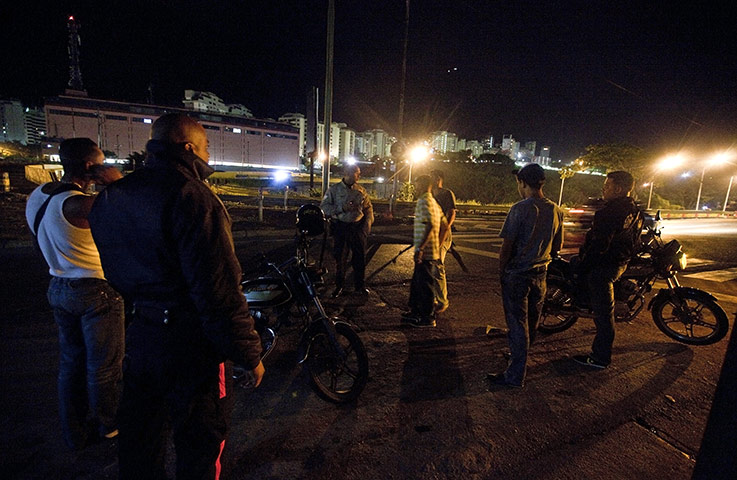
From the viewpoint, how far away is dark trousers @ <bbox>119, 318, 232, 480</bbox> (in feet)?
5.44

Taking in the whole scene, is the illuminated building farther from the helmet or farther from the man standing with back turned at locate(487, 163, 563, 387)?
the man standing with back turned at locate(487, 163, 563, 387)

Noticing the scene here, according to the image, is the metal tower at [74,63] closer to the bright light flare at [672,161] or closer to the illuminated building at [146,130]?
the illuminated building at [146,130]

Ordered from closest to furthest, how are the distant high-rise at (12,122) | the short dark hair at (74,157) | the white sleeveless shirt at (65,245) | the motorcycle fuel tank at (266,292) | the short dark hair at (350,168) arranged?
the white sleeveless shirt at (65,245)
the short dark hair at (74,157)
the motorcycle fuel tank at (266,292)
the short dark hair at (350,168)
the distant high-rise at (12,122)

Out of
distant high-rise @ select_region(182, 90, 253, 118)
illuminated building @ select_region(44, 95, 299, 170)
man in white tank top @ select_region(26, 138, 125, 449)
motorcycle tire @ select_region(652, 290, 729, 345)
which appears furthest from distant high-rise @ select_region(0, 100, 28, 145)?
motorcycle tire @ select_region(652, 290, 729, 345)

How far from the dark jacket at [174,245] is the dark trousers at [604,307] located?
12.7ft

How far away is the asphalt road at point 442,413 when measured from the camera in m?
2.56

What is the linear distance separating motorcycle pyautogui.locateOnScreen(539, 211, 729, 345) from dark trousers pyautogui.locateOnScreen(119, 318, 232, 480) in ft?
13.9

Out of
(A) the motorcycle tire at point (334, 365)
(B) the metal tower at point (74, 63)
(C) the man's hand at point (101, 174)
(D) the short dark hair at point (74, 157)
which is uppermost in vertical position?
(B) the metal tower at point (74, 63)

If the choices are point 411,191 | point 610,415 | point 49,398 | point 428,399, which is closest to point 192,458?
point 428,399

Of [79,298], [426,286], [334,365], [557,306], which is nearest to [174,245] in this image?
[79,298]

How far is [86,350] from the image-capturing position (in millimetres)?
2543

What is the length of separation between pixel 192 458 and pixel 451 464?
1665 millimetres

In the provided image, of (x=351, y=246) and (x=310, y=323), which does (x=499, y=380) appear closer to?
(x=310, y=323)

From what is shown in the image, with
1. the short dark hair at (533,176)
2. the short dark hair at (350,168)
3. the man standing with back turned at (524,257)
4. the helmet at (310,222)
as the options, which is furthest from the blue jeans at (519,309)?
the short dark hair at (350,168)
